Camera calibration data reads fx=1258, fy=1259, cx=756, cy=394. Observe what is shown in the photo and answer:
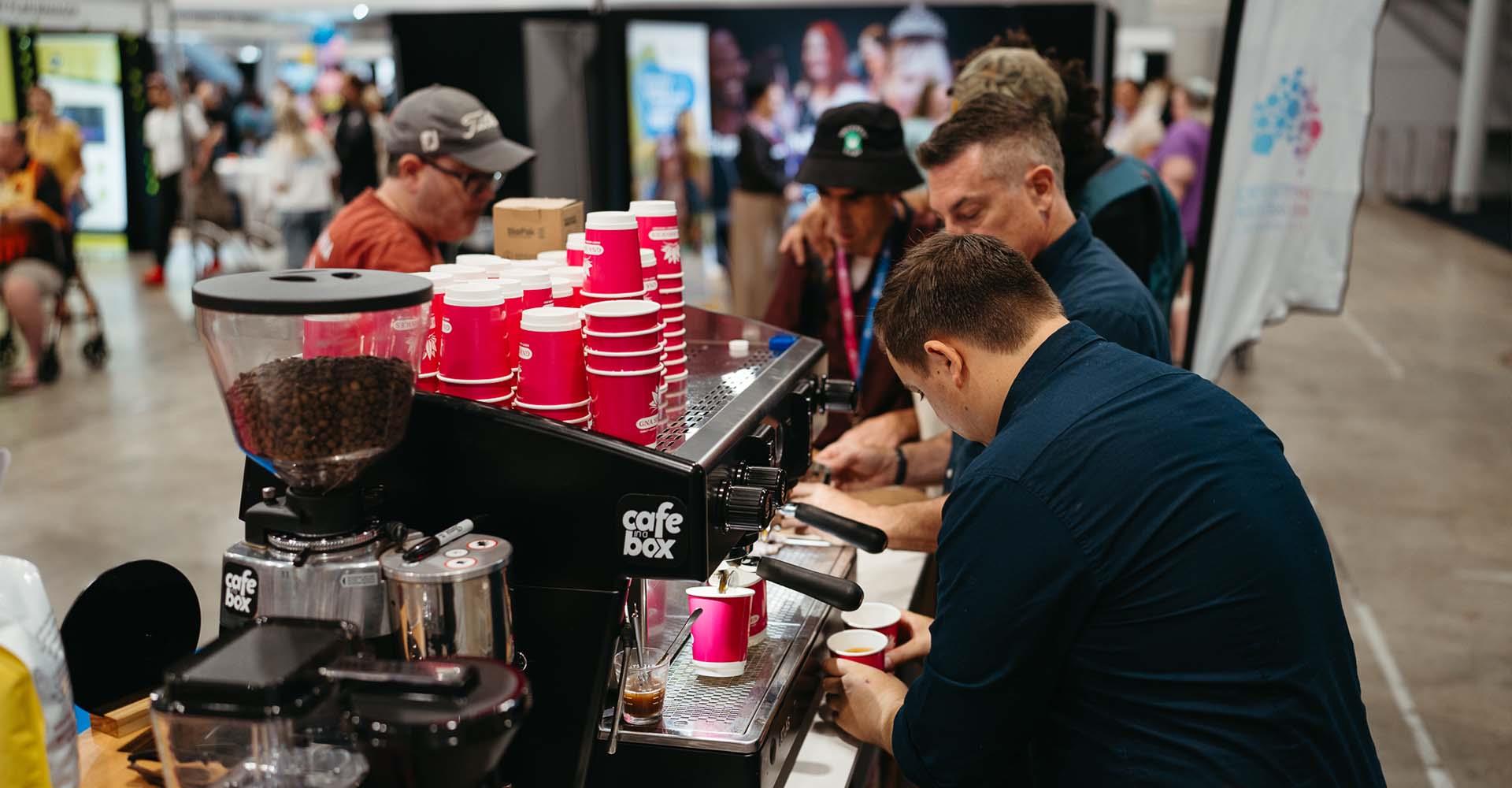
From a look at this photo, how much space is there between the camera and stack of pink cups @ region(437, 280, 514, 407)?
1671mm

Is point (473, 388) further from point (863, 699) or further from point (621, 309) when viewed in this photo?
point (863, 699)

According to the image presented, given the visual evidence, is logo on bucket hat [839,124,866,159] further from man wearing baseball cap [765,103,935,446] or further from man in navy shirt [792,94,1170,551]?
man in navy shirt [792,94,1170,551]

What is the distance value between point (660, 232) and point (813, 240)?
1.48m

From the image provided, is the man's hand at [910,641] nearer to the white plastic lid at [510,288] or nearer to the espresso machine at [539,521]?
the espresso machine at [539,521]

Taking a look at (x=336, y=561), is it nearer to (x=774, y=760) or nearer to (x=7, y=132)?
(x=774, y=760)

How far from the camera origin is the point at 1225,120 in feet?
11.5

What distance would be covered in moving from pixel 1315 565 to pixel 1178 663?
0.22 m

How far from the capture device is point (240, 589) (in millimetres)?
1461

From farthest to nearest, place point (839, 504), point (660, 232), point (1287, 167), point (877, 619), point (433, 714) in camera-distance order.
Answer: point (1287, 167) < point (839, 504) < point (877, 619) < point (660, 232) < point (433, 714)

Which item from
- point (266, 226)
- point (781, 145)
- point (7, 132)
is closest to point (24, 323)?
point (7, 132)

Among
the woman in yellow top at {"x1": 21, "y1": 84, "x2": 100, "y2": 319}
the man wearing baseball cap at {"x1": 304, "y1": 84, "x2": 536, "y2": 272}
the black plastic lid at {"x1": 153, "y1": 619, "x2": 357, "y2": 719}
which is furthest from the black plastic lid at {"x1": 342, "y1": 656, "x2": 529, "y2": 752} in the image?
the woman in yellow top at {"x1": 21, "y1": 84, "x2": 100, "y2": 319}

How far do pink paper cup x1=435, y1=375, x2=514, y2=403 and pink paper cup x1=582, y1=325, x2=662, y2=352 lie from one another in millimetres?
136

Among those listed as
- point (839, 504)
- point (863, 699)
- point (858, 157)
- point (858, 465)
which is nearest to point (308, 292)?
point (863, 699)

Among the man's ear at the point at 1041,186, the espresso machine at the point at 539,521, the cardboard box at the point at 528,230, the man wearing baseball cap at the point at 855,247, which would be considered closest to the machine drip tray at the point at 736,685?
the espresso machine at the point at 539,521
